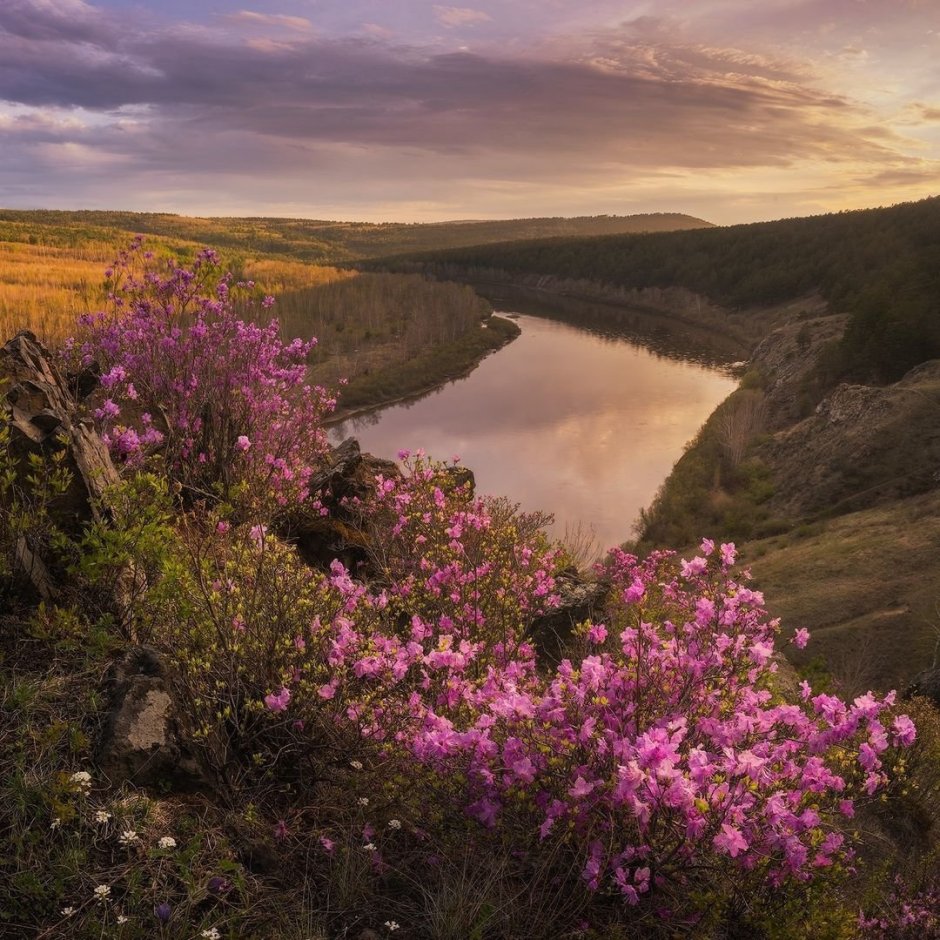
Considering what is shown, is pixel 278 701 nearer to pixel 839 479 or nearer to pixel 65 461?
pixel 65 461

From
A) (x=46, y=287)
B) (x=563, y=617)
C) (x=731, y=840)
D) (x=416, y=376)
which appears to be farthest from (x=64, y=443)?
(x=46, y=287)

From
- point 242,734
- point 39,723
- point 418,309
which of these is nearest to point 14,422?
point 39,723

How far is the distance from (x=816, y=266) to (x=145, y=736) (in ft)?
237

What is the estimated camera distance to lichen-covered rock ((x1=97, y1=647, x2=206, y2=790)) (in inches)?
142

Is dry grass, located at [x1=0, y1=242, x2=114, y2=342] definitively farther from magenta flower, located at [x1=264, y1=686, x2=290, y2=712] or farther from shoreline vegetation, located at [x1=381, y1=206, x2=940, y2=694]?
shoreline vegetation, located at [x1=381, y1=206, x2=940, y2=694]

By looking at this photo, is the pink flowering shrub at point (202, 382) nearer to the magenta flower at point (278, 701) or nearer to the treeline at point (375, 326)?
the magenta flower at point (278, 701)

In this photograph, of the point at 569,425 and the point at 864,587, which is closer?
the point at 864,587

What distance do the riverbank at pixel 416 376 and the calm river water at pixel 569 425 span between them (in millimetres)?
832

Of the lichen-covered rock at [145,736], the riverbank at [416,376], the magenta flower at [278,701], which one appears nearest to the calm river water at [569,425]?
the riverbank at [416,376]

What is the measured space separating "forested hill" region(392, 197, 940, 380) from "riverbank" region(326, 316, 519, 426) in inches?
842

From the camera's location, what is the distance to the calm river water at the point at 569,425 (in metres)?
25.3

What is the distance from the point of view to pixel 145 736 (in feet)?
12.1

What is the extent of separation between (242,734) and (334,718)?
1.79ft

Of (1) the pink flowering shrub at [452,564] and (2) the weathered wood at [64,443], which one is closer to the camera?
(2) the weathered wood at [64,443]
